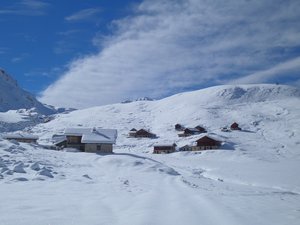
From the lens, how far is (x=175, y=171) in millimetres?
30891

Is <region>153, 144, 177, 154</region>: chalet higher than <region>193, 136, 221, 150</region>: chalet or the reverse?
the reverse

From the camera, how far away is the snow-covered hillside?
31.8 feet

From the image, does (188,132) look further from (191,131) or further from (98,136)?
(98,136)

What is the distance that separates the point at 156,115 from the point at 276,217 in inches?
5090

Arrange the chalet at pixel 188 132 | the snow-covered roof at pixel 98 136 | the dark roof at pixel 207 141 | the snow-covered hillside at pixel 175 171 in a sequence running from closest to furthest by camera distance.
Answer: the snow-covered hillside at pixel 175 171 → the snow-covered roof at pixel 98 136 → the dark roof at pixel 207 141 → the chalet at pixel 188 132

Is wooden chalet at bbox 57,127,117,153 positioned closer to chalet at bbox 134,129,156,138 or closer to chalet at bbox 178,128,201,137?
chalet at bbox 134,129,156,138

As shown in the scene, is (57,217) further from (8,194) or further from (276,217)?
(276,217)

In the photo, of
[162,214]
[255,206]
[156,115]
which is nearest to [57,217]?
[162,214]

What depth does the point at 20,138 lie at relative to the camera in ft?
250

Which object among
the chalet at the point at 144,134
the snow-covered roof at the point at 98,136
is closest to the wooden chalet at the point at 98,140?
the snow-covered roof at the point at 98,136

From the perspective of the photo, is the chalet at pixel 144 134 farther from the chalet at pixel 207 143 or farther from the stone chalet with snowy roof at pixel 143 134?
the chalet at pixel 207 143

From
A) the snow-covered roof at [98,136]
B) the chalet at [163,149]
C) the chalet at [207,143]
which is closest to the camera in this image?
the snow-covered roof at [98,136]

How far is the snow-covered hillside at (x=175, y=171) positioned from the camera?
9.69 metres

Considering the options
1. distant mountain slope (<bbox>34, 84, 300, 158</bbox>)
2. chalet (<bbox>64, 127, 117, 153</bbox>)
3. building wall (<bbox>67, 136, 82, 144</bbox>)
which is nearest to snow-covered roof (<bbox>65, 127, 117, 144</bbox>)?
chalet (<bbox>64, 127, 117, 153</bbox>)
